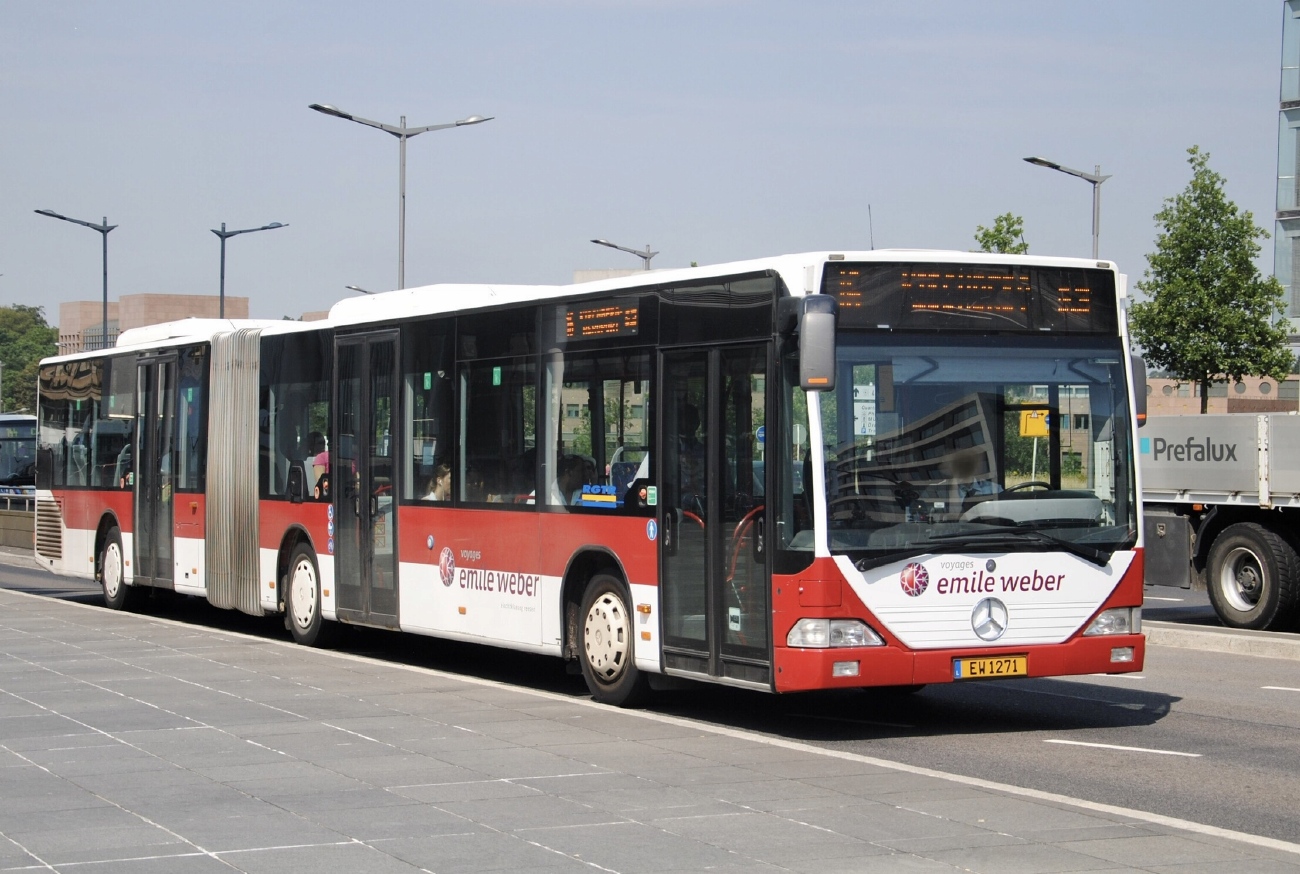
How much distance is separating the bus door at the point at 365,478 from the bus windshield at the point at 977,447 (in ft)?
21.0

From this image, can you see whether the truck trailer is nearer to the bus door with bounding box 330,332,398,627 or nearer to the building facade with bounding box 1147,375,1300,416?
the bus door with bounding box 330,332,398,627

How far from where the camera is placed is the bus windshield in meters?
11.3

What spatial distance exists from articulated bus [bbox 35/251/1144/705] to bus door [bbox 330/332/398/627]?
0.36 metres

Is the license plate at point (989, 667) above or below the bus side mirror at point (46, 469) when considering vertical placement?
below

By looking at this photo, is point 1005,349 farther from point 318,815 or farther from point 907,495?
point 318,815

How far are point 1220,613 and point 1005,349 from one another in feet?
29.0

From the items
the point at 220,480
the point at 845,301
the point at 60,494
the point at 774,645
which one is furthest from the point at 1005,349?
the point at 60,494

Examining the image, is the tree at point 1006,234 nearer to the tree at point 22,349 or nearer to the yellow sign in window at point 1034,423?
the yellow sign in window at point 1034,423

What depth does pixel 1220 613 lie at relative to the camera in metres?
19.5

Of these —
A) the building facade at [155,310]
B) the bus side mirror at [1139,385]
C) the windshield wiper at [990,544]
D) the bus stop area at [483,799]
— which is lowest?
the bus stop area at [483,799]

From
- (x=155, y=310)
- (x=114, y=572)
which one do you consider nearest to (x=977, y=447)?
(x=114, y=572)

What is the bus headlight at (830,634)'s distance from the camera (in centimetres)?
1120

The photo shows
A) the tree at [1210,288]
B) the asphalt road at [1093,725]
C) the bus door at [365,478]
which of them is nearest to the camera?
the asphalt road at [1093,725]

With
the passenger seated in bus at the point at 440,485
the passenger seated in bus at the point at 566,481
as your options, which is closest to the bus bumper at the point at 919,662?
the passenger seated in bus at the point at 566,481
